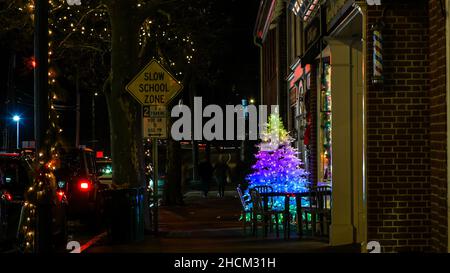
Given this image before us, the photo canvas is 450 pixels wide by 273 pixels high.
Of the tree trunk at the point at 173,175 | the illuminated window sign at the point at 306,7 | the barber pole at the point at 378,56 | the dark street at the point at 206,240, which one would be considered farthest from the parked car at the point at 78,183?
the barber pole at the point at 378,56

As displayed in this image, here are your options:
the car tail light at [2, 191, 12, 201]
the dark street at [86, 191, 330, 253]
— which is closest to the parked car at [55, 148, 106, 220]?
the dark street at [86, 191, 330, 253]

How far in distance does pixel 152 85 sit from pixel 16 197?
3.90m

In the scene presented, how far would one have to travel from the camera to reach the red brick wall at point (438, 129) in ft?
26.9

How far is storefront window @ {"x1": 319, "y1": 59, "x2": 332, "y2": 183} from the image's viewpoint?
1527 cm

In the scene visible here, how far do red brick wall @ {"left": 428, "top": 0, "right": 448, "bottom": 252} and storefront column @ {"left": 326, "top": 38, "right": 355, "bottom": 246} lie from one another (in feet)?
12.1

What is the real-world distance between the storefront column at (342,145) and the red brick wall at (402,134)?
337 centimetres

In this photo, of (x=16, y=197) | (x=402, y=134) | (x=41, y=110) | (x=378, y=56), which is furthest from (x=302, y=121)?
(x=41, y=110)

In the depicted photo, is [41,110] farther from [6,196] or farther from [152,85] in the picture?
[152,85]

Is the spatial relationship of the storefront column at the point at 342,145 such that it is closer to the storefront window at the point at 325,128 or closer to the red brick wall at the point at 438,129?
the storefront window at the point at 325,128

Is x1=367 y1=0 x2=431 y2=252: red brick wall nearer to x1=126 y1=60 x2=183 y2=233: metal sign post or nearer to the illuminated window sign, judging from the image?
x1=126 y1=60 x2=183 y2=233: metal sign post

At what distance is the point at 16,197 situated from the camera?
10266 mm
